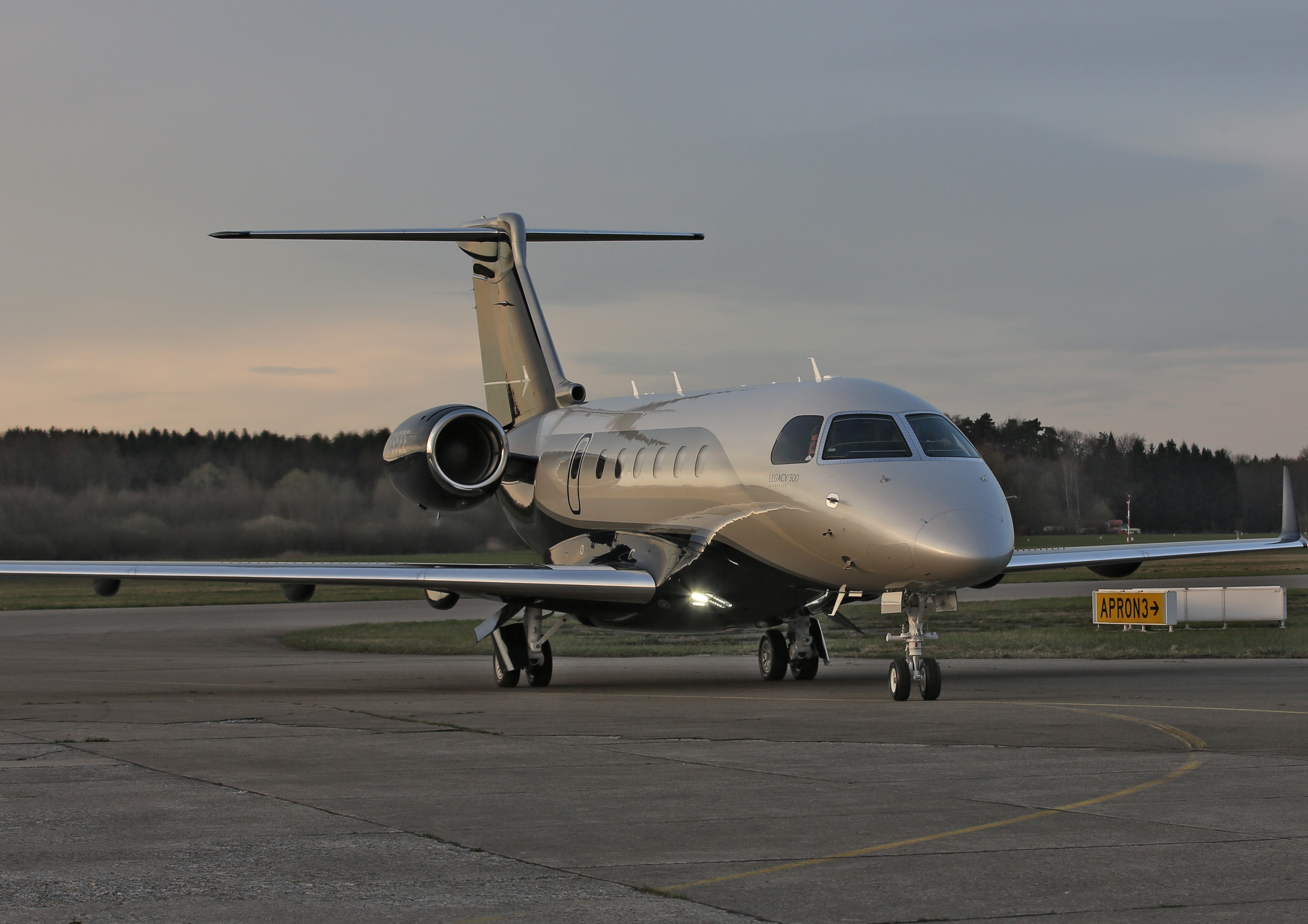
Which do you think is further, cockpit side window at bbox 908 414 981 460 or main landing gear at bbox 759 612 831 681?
main landing gear at bbox 759 612 831 681

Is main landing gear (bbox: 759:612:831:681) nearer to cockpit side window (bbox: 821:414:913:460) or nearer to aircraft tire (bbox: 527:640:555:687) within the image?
aircraft tire (bbox: 527:640:555:687)

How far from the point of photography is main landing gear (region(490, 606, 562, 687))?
805 inches

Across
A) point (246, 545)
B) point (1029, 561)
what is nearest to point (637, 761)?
point (1029, 561)

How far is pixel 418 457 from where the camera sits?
2112 centimetres

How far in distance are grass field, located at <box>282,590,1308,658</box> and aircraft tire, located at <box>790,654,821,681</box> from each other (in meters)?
4.47

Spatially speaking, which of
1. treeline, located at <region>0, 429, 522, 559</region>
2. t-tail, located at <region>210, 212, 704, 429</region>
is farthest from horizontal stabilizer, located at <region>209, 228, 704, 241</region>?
treeline, located at <region>0, 429, 522, 559</region>

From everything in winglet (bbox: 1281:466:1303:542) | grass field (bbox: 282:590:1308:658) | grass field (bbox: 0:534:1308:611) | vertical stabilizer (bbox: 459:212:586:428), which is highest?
vertical stabilizer (bbox: 459:212:586:428)

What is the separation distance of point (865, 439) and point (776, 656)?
208 inches

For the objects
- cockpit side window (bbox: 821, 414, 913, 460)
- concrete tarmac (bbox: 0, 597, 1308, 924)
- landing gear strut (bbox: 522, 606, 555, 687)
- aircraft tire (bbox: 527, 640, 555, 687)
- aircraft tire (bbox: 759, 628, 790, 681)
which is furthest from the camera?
aircraft tire (bbox: 759, 628, 790, 681)

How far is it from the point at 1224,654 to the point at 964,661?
4.05 meters

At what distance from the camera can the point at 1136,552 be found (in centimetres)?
2152

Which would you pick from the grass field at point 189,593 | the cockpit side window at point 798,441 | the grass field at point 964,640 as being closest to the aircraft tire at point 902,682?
the cockpit side window at point 798,441

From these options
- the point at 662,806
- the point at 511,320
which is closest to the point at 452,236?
the point at 511,320

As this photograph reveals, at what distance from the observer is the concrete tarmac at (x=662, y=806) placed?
6.39 m
